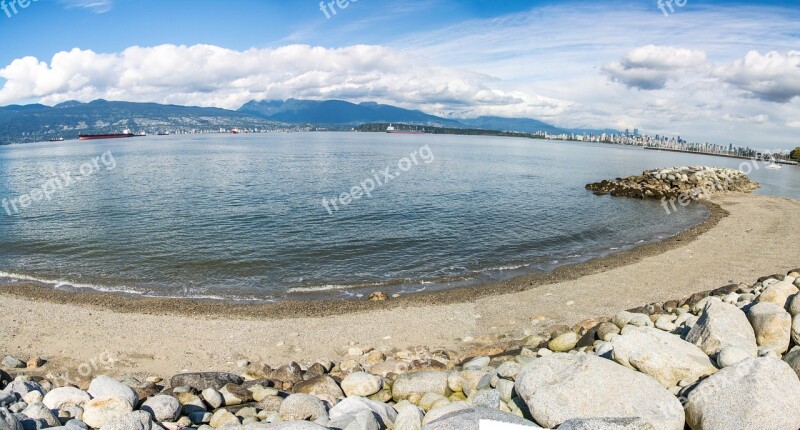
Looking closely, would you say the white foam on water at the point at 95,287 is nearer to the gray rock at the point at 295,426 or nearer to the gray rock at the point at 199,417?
the gray rock at the point at 199,417

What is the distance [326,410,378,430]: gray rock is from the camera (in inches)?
328

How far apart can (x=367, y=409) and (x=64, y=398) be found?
7.13 m

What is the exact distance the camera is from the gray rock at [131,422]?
27.0ft

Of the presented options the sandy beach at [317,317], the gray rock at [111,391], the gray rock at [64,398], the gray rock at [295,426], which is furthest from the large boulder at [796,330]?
the gray rock at [64,398]

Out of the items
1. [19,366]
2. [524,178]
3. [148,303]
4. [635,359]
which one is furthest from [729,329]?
[524,178]

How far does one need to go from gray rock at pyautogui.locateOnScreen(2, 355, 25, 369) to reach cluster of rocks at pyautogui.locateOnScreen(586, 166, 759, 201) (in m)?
59.8

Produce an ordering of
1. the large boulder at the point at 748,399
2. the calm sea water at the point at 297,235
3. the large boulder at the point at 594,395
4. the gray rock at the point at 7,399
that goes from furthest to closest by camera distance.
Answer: the calm sea water at the point at 297,235, the gray rock at the point at 7,399, the large boulder at the point at 594,395, the large boulder at the point at 748,399

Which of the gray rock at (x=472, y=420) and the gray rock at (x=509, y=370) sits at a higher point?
the gray rock at (x=472, y=420)

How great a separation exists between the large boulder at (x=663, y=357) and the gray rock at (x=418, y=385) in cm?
400

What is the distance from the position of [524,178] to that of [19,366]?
66.5 metres

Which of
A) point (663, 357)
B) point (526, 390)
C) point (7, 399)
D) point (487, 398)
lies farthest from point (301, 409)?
point (663, 357)

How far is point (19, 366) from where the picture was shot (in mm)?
14195

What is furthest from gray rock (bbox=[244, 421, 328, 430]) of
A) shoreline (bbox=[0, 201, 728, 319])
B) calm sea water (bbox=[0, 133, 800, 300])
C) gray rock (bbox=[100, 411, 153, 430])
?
calm sea water (bbox=[0, 133, 800, 300])

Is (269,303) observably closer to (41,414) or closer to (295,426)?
(41,414)
